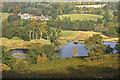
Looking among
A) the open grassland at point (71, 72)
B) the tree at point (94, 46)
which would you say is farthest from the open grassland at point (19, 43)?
the open grassland at point (71, 72)

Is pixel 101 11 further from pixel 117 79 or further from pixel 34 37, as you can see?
pixel 117 79

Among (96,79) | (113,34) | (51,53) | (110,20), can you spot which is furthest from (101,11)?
(96,79)

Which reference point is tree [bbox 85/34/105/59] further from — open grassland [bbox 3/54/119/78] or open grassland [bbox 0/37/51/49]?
open grassland [bbox 0/37/51/49]

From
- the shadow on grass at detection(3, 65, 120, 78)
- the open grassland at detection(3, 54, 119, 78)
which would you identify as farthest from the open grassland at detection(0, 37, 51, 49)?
the shadow on grass at detection(3, 65, 120, 78)

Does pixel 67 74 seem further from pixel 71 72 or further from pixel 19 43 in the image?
pixel 19 43

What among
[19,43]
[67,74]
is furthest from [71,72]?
[19,43]

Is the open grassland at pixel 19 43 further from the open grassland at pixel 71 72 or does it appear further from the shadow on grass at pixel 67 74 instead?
the shadow on grass at pixel 67 74

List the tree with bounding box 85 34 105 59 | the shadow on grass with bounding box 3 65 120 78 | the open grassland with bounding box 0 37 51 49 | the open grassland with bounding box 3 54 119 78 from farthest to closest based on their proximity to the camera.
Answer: the open grassland with bounding box 0 37 51 49
the tree with bounding box 85 34 105 59
the open grassland with bounding box 3 54 119 78
the shadow on grass with bounding box 3 65 120 78

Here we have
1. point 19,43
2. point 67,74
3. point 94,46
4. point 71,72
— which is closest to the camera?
point 67,74

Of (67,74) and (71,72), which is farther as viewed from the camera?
(71,72)
